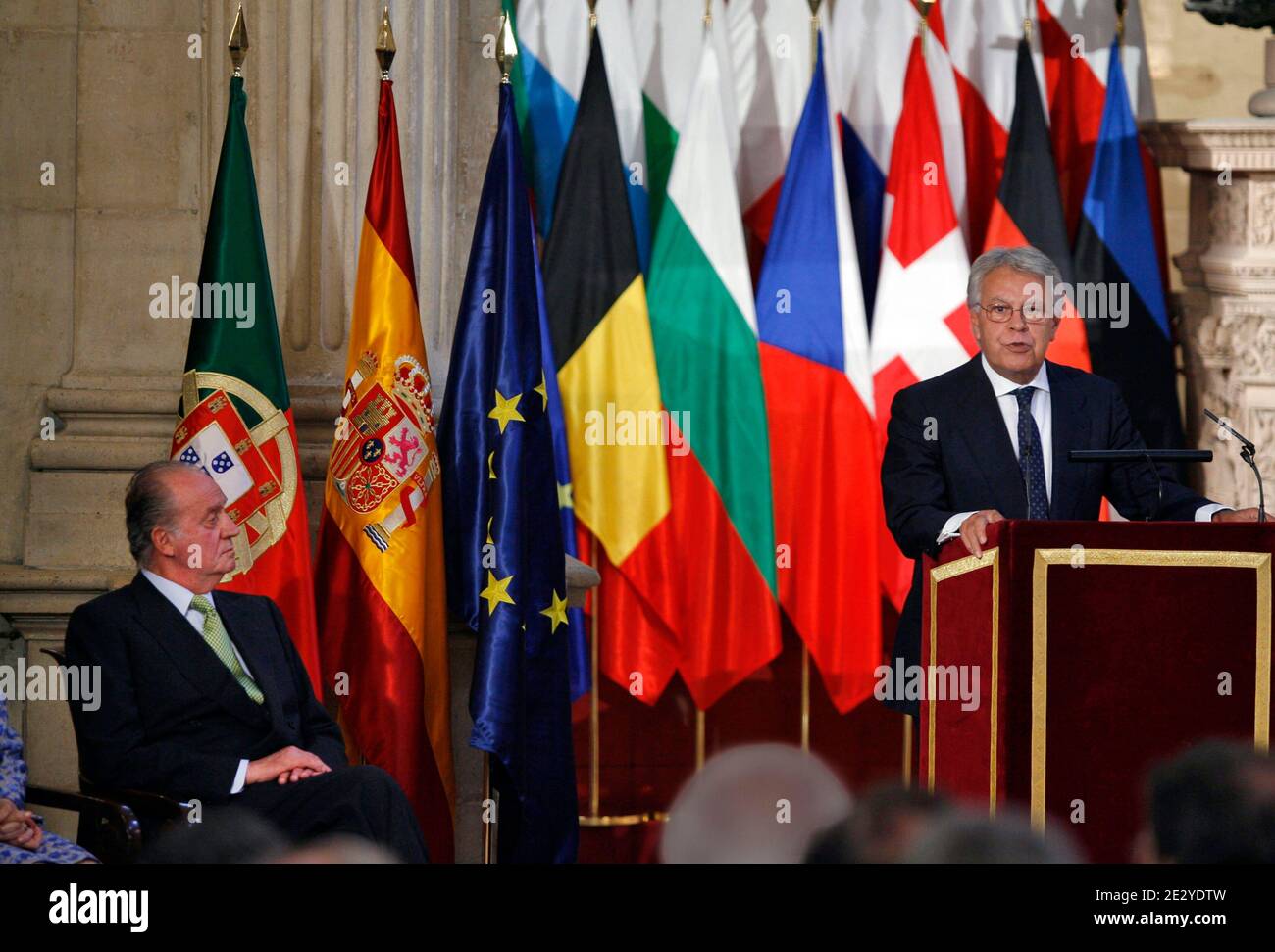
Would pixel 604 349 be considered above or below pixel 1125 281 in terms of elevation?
below

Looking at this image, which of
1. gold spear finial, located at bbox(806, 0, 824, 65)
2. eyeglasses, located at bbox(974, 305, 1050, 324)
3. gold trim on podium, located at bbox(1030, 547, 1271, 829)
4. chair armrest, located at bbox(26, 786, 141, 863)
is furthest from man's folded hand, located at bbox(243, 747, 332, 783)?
gold spear finial, located at bbox(806, 0, 824, 65)

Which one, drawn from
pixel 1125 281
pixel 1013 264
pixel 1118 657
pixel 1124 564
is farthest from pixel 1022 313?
pixel 1125 281

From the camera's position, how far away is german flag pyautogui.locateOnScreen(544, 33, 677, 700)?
6375mm

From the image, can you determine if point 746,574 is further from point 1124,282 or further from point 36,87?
Result: point 36,87

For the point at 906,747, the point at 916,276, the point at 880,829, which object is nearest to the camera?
the point at 880,829

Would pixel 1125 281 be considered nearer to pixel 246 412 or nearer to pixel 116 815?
pixel 246 412

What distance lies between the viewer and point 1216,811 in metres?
2.12

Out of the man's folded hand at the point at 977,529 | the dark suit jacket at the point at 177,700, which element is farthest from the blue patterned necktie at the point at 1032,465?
the dark suit jacket at the point at 177,700

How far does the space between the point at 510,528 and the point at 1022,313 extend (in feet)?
4.81

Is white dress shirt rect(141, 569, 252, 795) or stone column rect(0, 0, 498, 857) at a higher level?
stone column rect(0, 0, 498, 857)

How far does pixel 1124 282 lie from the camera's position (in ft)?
21.6

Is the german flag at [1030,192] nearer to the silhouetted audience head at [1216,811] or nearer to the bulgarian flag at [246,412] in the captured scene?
the bulgarian flag at [246,412]

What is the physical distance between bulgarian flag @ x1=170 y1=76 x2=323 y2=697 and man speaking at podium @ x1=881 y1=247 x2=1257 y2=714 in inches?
62.0

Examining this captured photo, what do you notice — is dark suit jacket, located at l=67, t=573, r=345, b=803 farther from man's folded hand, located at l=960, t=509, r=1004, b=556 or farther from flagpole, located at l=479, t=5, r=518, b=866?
man's folded hand, located at l=960, t=509, r=1004, b=556
